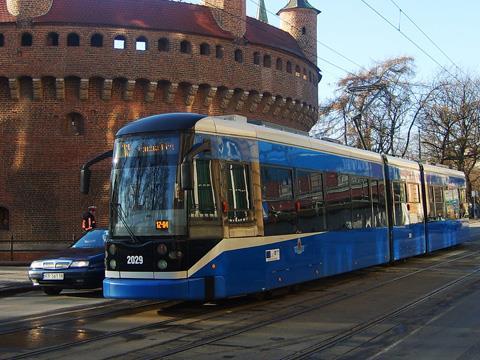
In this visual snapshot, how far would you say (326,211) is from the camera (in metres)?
12.5

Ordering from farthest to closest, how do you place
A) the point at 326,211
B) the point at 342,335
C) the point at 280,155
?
the point at 326,211, the point at 280,155, the point at 342,335

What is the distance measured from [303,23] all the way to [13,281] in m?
25.2

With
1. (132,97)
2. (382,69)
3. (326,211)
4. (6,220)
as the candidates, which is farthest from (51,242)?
(382,69)

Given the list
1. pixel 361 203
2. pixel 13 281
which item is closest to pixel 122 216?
pixel 361 203

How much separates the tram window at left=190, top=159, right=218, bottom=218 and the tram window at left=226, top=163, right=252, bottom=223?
1.19ft

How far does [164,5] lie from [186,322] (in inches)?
843

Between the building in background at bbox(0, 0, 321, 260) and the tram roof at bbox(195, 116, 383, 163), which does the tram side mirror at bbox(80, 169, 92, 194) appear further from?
the building in background at bbox(0, 0, 321, 260)

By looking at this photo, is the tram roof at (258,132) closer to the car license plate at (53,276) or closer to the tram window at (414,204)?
the car license plate at (53,276)

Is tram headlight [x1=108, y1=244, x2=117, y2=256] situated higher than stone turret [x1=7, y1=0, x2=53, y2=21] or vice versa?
stone turret [x1=7, y1=0, x2=53, y2=21]

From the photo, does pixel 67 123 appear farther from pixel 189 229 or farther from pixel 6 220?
pixel 189 229

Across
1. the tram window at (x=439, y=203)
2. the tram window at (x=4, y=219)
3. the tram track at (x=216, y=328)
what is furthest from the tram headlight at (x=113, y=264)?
the tram window at (x=4, y=219)

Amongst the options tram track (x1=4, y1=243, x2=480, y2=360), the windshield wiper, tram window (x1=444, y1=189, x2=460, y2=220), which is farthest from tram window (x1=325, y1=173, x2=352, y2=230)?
tram window (x1=444, y1=189, x2=460, y2=220)

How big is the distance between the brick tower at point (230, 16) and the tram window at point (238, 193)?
64.3ft

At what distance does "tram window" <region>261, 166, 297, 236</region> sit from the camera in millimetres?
10375
